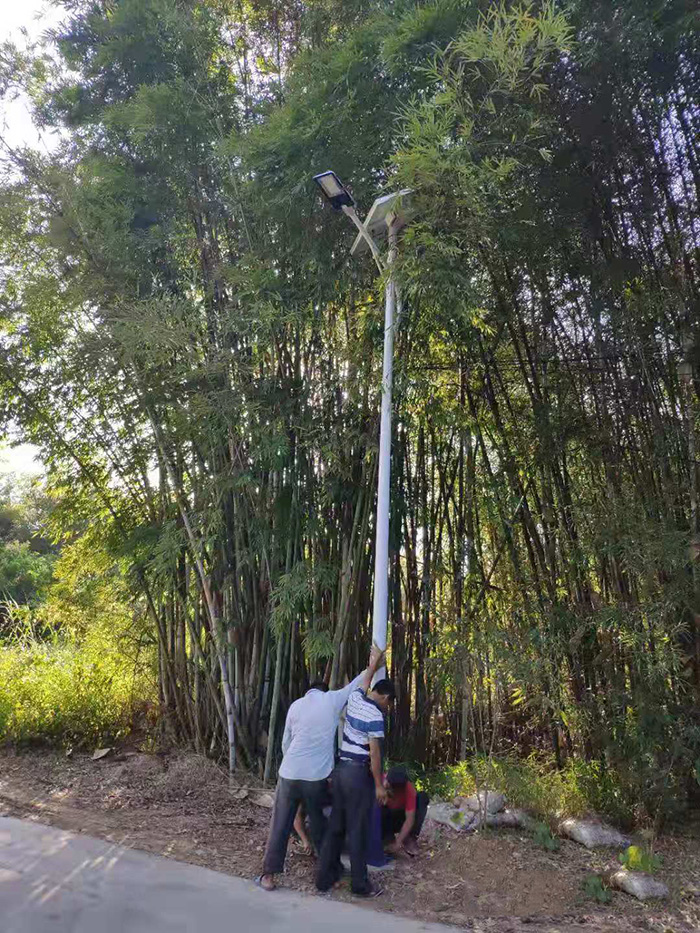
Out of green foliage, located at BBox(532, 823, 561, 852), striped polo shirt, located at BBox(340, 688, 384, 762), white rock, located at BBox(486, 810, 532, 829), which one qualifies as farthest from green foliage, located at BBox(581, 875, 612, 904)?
striped polo shirt, located at BBox(340, 688, 384, 762)

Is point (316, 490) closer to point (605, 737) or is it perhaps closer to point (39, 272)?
point (605, 737)

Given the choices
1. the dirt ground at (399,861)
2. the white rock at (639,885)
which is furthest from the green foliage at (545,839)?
the white rock at (639,885)

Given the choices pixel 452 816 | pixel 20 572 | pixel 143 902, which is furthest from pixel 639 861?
pixel 20 572

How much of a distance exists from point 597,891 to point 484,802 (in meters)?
0.85

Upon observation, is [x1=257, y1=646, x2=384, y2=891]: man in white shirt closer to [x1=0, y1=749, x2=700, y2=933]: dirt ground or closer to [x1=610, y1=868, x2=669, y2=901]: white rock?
[x1=0, y1=749, x2=700, y2=933]: dirt ground

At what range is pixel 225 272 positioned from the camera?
4941 millimetres

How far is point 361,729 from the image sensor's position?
338 cm

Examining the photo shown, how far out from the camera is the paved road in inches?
116

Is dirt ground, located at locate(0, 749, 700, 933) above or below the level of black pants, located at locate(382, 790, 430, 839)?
below

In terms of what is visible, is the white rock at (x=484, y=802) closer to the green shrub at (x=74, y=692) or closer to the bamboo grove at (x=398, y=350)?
the bamboo grove at (x=398, y=350)

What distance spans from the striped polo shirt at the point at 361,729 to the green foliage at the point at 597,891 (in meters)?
1.14

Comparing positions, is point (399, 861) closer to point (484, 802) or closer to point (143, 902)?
point (484, 802)

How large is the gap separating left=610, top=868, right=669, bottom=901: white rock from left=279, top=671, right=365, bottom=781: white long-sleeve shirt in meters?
1.40

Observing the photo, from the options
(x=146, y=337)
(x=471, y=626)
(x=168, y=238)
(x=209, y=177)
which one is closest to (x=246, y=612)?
(x=471, y=626)
